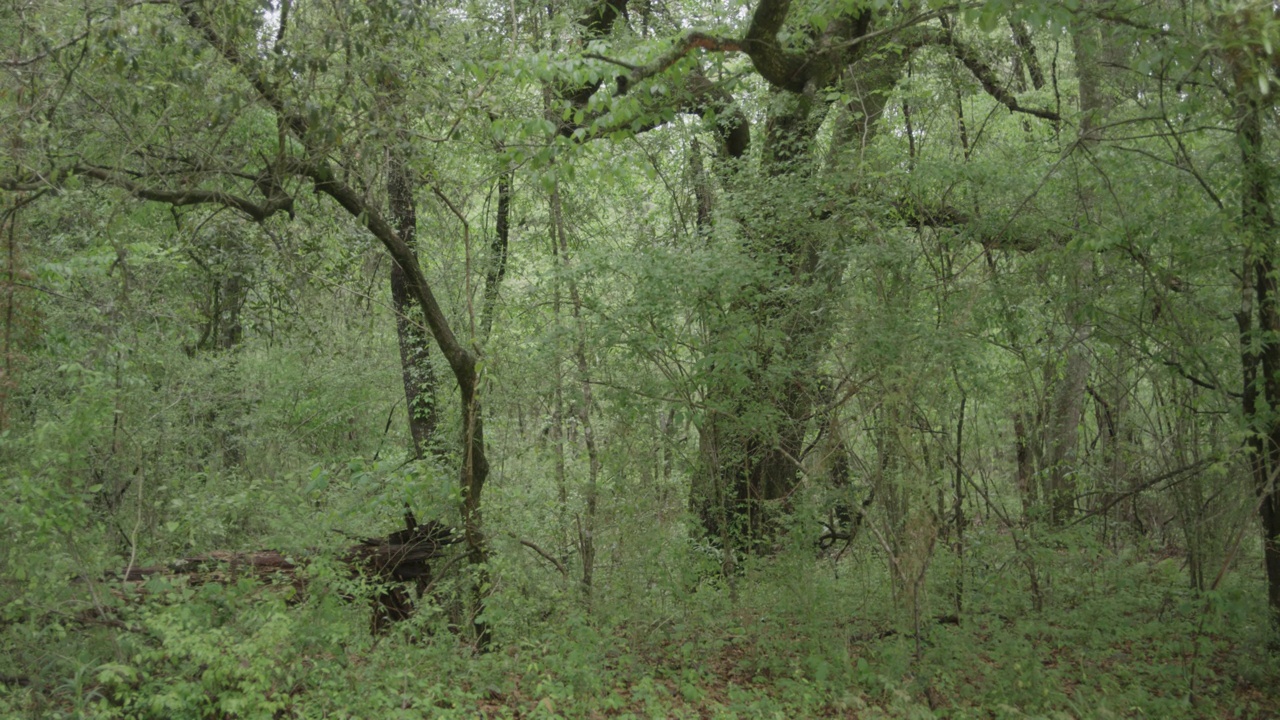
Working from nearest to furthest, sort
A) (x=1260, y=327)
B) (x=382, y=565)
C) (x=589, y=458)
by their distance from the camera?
(x=1260, y=327)
(x=382, y=565)
(x=589, y=458)

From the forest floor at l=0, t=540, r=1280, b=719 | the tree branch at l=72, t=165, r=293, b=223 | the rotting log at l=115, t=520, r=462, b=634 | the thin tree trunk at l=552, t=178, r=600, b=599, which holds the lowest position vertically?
the forest floor at l=0, t=540, r=1280, b=719

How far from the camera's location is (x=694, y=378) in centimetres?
721

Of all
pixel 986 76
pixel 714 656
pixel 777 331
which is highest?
pixel 986 76

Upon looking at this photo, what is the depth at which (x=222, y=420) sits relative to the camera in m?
11.3

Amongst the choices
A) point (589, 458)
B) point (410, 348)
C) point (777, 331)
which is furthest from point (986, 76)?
point (410, 348)

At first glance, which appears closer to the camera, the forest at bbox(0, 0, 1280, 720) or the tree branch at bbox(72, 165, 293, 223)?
the forest at bbox(0, 0, 1280, 720)

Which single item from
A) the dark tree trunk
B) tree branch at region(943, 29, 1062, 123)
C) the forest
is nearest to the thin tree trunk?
the forest

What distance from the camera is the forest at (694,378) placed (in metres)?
5.53

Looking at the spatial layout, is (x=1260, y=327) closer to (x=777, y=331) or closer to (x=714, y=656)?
(x=777, y=331)

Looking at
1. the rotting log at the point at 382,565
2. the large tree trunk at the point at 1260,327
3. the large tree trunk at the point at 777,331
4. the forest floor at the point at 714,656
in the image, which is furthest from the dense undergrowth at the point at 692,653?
the large tree trunk at the point at 777,331

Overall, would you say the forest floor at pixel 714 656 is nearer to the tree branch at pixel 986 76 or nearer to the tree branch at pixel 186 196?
→ the tree branch at pixel 186 196

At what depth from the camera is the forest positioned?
18.1 ft

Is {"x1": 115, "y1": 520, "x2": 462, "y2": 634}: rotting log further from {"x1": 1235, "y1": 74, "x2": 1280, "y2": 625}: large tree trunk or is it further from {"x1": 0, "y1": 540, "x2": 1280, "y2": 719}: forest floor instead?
{"x1": 1235, "y1": 74, "x2": 1280, "y2": 625}: large tree trunk

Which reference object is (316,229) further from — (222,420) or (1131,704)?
(1131,704)
